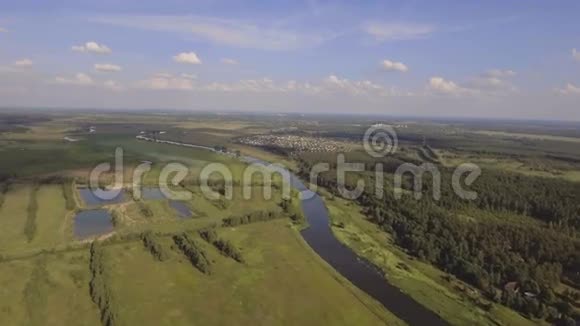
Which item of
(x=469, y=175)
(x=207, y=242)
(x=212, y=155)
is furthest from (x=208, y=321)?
(x=212, y=155)

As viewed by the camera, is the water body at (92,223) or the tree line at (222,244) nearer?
the tree line at (222,244)

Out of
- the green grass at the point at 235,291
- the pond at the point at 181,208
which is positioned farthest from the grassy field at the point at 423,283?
the pond at the point at 181,208

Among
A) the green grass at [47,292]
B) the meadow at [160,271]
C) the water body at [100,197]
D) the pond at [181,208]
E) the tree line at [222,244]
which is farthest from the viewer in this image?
the water body at [100,197]

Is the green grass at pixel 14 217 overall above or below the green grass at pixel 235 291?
above

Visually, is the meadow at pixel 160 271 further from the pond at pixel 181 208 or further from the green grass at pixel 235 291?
the pond at pixel 181 208

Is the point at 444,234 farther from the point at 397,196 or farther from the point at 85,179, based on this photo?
the point at 85,179

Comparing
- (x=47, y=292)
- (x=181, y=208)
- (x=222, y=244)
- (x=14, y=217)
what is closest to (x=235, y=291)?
(x=222, y=244)

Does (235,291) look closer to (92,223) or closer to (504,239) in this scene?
(92,223)
